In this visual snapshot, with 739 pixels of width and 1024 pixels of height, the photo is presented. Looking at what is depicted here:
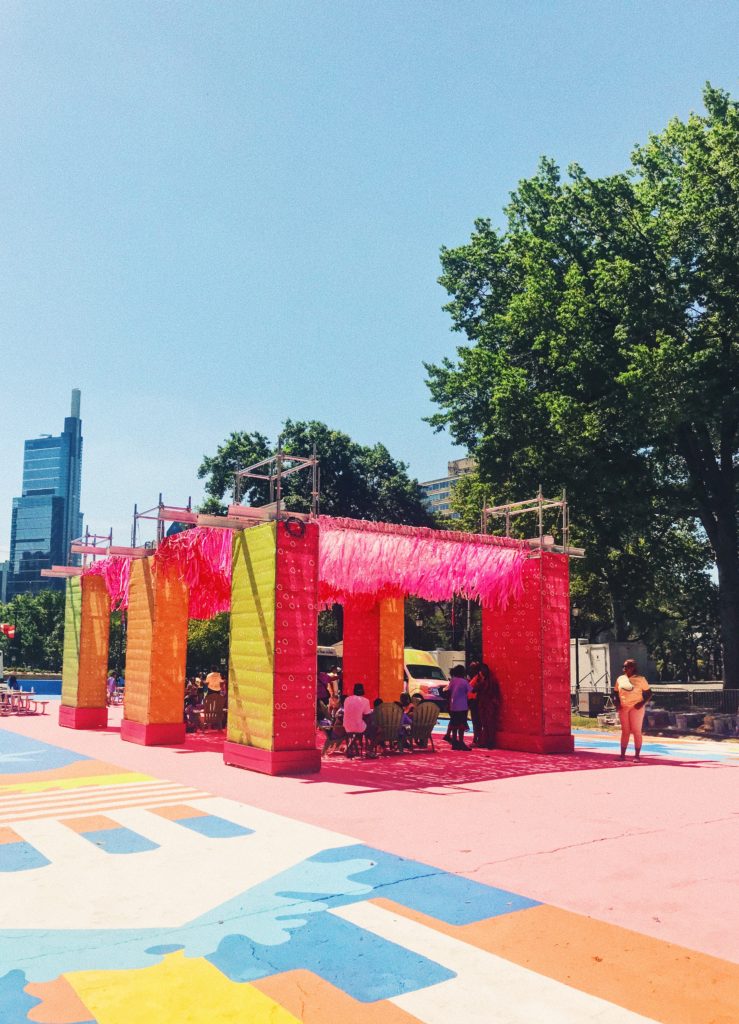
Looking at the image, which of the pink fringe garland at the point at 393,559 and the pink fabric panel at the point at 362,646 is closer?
the pink fringe garland at the point at 393,559

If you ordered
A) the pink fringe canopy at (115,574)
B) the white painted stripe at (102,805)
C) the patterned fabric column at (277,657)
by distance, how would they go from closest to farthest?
the white painted stripe at (102,805) < the patterned fabric column at (277,657) < the pink fringe canopy at (115,574)

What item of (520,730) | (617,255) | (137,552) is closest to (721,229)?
(617,255)

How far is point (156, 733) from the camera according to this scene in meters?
16.7

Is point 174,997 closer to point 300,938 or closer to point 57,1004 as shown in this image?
point 57,1004

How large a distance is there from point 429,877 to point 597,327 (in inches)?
882

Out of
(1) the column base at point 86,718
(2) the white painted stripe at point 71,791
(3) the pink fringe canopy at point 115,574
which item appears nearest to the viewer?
(2) the white painted stripe at point 71,791

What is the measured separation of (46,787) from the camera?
11.5m

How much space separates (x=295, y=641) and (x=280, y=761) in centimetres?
183

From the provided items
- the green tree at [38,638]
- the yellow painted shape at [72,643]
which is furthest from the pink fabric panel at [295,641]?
the green tree at [38,638]

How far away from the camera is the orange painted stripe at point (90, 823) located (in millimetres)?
8656

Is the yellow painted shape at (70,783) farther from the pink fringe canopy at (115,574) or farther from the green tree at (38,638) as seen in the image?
the green tree at (38,638)

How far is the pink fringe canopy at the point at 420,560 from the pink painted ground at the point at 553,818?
3163 mm

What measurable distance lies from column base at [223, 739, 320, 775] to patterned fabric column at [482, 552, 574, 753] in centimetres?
508

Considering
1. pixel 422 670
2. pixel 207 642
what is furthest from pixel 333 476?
pixel 422 670
